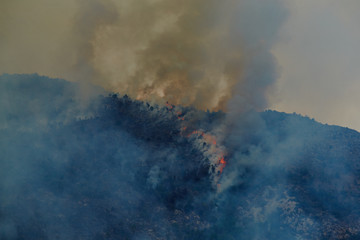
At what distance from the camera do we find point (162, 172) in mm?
149250

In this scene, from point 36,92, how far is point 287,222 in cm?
11537

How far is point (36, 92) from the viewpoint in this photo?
180 meters

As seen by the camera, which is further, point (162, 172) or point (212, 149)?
point (212, 149)

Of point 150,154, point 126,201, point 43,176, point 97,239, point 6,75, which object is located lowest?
point 97,239

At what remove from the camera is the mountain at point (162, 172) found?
128 metres

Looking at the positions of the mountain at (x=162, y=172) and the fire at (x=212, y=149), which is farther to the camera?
the fire at (x=212, y=149)

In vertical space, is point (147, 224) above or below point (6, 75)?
below

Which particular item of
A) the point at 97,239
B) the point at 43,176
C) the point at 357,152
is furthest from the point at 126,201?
the point at 357,152

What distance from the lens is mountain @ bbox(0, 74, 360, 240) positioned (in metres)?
128

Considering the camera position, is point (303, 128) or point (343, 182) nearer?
point (343, 182)

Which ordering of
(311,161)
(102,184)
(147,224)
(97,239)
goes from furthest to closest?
(311,161)
(102,184)
(147,224)
(97,239)

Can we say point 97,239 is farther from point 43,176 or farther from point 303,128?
point 303,128

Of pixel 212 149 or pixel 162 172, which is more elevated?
pixel 212 149

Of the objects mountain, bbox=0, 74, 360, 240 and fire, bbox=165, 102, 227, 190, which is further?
fire, bbox=165, 102, 227, 190
